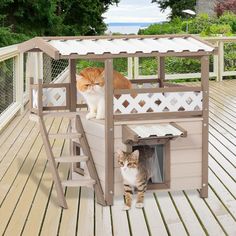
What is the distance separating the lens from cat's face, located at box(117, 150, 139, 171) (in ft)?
14.4

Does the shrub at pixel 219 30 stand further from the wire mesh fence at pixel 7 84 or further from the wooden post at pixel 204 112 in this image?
the wooden post at pixel 204 112

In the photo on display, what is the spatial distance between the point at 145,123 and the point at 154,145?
0.24 m

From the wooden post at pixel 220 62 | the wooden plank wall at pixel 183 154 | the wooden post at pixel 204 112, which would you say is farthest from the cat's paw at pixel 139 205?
the wooden post at pixel 220 62

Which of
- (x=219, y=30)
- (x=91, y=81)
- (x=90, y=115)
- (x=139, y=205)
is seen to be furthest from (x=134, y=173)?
(x=219, y=30)

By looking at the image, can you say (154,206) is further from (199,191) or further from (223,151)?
(223,151)

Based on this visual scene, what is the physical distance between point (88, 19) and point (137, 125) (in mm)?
22202

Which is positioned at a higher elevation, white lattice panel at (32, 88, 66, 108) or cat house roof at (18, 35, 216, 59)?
cat house roof at (18, 35, 216, 59)

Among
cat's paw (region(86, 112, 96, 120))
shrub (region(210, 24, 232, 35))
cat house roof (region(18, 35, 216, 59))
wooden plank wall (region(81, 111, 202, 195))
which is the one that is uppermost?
cat house roof (region(18, 35, 216, 59))

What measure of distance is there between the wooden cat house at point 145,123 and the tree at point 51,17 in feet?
35.2

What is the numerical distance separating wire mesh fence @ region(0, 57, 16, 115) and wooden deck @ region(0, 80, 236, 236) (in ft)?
5.96

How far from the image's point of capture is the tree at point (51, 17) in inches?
811

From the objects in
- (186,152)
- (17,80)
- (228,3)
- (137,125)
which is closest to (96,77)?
(137,125)

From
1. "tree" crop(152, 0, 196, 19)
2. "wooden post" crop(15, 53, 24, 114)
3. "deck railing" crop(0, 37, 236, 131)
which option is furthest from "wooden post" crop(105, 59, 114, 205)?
"tree" crop(152, 0, 196, 19)

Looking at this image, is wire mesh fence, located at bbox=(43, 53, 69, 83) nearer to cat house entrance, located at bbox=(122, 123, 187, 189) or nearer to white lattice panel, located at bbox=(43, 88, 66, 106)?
white lattice panel, located at bbox=(43, 88, 66, 106)
